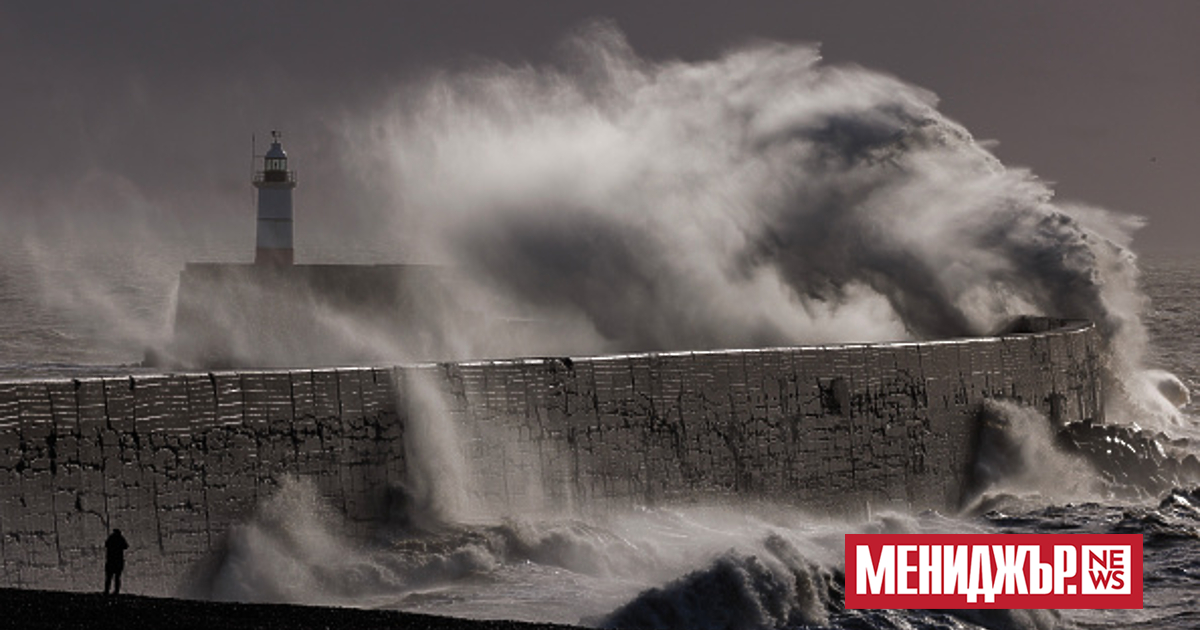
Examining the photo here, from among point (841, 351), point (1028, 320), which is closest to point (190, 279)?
point (1028, 320)

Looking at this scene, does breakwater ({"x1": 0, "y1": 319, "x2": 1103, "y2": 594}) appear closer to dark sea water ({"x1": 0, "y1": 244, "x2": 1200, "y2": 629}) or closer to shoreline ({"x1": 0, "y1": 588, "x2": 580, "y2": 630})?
dark sea water ({"x1": 0, "y1": 244, "x2": 1200, "y2": 629})

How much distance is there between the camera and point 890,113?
26.5 m

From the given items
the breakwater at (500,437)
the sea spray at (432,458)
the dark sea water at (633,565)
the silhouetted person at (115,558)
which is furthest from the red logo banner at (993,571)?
the silhouetted person at (115,558)

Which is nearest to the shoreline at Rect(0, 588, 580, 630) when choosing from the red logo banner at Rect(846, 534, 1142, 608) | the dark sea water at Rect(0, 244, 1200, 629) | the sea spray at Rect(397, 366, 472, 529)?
the dark sea water at Rect(0, 244, 1200, 629)

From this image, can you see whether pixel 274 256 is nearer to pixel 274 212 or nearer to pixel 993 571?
pixel 274 212

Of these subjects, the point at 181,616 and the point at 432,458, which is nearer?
the point at 181,616

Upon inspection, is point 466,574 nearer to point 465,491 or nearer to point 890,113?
point 465,491

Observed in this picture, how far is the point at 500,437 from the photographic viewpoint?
13.7 m

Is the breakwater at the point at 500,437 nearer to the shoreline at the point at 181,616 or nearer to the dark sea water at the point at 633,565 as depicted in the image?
the dark sea water at the point at 633,565

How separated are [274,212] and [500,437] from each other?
18.3 m

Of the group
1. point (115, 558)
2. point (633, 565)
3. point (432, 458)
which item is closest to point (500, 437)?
point (432, 458)

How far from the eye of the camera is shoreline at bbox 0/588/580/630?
344 inches

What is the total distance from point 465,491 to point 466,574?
3.31 ft

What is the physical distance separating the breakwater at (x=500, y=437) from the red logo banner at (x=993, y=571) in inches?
56.8
